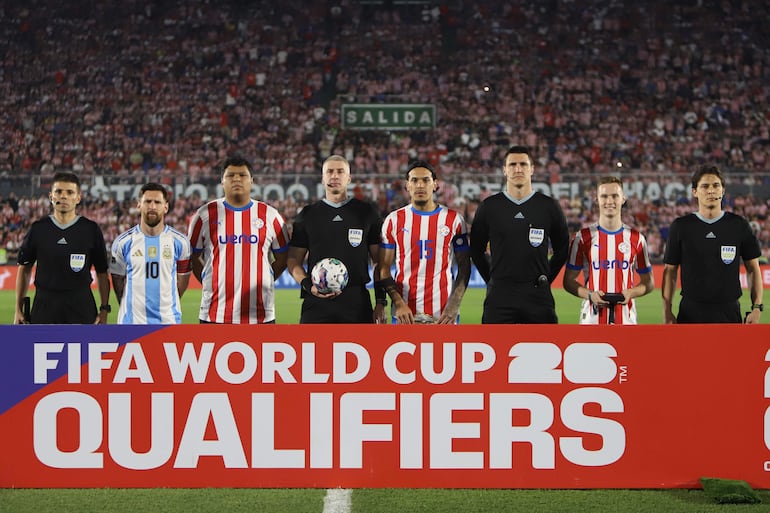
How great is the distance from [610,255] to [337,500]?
2988 millimetres

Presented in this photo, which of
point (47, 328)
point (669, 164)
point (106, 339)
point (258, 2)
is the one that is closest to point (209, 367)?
point (106, 339)

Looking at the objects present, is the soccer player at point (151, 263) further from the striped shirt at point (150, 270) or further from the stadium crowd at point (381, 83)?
the stadium crowd at point (381, 83)

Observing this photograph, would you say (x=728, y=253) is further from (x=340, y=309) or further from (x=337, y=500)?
(x=337, y=500)

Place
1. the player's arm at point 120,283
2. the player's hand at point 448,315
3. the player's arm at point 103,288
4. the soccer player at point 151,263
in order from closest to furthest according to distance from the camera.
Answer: the player's hand at point 448,315 → the player's arm at point 103,288 → the soccer player at point 151,263 → the player's arm at point 120,283

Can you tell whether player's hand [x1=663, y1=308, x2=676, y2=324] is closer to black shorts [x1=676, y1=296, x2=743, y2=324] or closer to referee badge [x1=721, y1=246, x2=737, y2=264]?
black shorts [x1=676, y1=296, x2=743, y2=324]

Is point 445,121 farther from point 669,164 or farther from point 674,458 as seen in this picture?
point 674,458

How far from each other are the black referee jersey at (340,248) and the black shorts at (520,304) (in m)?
0.82

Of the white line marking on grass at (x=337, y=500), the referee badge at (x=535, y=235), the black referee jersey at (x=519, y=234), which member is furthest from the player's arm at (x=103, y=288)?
the referee badge at (x=535, y=235)

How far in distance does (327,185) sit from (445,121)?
22.4 meters

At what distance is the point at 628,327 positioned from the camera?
4.31 metres

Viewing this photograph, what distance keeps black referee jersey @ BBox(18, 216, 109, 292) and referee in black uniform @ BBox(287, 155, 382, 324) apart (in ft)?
5.11

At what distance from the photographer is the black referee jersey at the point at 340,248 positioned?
17.7 feet

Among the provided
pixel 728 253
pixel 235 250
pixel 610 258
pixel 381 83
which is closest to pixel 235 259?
pixel 235 250

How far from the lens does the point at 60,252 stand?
19.5 feet
